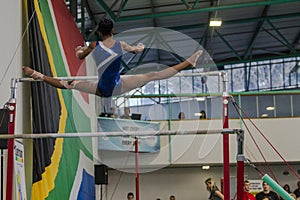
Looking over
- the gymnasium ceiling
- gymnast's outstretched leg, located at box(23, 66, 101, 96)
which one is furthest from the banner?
gymnast's outstretched leg, located at box(23, 66, 101, 96)

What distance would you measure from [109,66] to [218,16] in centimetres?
1165

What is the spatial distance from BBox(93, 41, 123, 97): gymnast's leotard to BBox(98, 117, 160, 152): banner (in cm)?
668

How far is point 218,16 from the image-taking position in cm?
1638

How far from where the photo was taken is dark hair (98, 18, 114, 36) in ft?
16.4

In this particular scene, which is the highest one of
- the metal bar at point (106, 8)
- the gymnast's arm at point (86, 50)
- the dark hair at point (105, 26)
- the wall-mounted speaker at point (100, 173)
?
the metal bar at point (106, 8)

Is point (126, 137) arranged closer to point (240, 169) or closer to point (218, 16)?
point (218, 16)

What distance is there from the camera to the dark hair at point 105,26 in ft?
Answer: 16.4

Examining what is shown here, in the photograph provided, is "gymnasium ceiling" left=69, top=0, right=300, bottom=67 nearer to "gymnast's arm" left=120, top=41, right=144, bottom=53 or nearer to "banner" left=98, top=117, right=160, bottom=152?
"banner" left=98, top=117, right=160, bottom=152

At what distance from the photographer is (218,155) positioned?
12.8 m

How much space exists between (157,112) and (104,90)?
28.8 feet

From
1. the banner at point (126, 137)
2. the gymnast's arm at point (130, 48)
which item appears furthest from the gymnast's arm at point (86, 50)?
the banner at point (126, 137)

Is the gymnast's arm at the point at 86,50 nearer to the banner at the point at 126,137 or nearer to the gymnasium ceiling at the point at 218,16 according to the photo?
the banner at the point at 126,137

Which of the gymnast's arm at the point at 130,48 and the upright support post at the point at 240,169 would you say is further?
the gymnast's arm at the point at 130,48

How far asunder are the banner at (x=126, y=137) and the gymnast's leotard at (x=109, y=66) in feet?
21.9
